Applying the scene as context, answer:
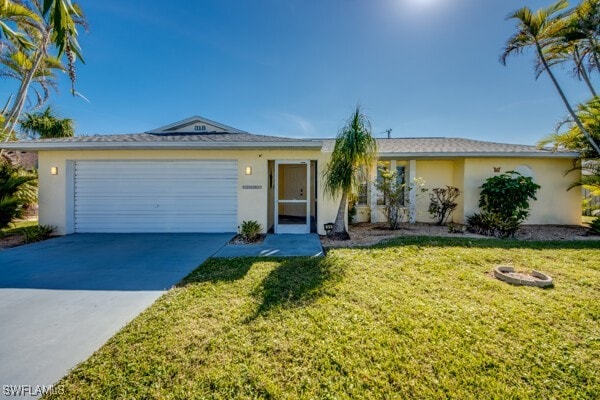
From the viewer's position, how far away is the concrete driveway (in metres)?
2.67

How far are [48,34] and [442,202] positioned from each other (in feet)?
57.5

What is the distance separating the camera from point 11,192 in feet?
30.1

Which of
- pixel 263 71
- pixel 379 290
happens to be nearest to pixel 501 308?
pixel 379 290

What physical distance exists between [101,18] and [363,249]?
11.7 meters

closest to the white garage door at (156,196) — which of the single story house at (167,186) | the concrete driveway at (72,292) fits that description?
the single story house at (167,186)

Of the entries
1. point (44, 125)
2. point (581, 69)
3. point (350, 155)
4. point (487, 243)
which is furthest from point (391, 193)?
point (44, 125)

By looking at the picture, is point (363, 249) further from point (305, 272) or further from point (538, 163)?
point (538, 163)

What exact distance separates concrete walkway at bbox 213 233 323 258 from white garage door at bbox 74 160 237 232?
2.13m

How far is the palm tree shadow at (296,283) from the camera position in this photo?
3816 millimetres

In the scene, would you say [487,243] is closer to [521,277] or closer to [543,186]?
[521,277]

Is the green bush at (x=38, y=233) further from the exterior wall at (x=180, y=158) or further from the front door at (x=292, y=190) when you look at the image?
the front door at (x=292, y=190)

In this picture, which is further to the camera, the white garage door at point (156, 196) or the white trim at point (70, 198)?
the white garage door at point (156, 196)

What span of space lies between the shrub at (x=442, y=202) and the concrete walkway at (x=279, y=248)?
19.9 ft

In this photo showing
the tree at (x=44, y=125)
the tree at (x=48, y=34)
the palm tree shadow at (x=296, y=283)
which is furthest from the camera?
the tree at (x=44, y=125)
